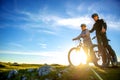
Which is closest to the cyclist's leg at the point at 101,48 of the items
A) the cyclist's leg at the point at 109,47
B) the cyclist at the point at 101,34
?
the cyclist at the point at 101,34

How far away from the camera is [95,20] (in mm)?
18141

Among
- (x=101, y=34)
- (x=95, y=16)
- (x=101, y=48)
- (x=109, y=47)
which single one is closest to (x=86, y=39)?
(x=101, y=34)

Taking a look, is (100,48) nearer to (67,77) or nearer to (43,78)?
(67,77)

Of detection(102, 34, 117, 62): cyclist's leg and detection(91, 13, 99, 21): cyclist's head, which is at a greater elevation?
detection(91, 13, 99, 21): cyclist's head

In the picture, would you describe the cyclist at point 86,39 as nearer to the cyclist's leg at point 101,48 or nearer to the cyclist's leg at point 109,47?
the cyclist's leg at point 101,48

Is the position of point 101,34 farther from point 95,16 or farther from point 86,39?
point 95,16

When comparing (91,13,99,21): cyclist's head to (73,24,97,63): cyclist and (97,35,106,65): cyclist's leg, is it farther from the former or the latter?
(97,35,106,65): cyclist's leg

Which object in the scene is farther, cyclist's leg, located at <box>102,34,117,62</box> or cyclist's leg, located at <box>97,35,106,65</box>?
cyclist's leg, located at <box>97,35,106,65</box>

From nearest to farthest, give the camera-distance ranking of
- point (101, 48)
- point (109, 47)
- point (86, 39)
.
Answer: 1. point (109, 47)
2. point (101, 48)
3. point (86, 39)

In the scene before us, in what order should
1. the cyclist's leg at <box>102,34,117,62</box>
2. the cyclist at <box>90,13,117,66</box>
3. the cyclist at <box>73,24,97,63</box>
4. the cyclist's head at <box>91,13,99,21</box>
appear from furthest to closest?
the cyclist's head at <box>91,13,99,21</box>, the cyclist at <box>73,24,97,63</box>, the cyclist at <box>90,13,117,66</box>, the cyclist's leg at <box>102,34,117,62</box>

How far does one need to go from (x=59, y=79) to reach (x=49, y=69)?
2.60 metres

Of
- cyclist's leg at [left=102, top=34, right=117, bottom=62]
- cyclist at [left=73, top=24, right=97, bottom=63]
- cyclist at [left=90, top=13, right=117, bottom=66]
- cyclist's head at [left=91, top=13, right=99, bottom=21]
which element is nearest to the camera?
cyclist's leg at [left=102, top=34, right=117, bottom=62]

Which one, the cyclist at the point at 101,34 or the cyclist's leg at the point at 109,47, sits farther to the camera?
the cyclist at the point at 101,34

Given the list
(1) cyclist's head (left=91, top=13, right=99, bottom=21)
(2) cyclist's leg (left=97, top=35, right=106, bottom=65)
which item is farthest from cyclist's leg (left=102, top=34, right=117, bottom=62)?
(1) cyclist's head (left=91, top=13, right=99, bottom=21)
